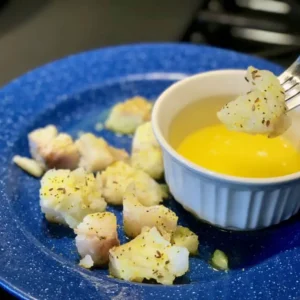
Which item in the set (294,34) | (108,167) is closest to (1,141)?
(108,167)

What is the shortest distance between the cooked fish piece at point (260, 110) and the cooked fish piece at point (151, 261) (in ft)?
0.59

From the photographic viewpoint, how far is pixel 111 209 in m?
0.90

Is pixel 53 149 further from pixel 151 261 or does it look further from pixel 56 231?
pixel 151 261

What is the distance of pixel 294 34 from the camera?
131 centimetres

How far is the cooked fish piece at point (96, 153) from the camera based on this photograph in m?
0.94

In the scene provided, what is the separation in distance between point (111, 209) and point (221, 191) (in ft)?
0.62

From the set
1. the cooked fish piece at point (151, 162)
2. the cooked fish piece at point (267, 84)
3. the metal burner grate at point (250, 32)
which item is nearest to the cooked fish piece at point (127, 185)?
the cooked fish piece at point (151, 162)

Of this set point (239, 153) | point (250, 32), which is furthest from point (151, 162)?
point (250, 32)

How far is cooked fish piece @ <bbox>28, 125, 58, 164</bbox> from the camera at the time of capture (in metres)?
0.96

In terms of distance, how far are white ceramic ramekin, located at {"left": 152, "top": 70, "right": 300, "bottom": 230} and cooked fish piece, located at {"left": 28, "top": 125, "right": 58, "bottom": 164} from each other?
20cm

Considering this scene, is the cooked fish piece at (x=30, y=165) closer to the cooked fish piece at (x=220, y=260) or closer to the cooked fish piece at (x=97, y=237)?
the cooked fish piece at (x=97, y=237)

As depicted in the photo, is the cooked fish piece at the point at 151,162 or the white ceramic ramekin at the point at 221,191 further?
the cooked fish piece at the point at 151,162

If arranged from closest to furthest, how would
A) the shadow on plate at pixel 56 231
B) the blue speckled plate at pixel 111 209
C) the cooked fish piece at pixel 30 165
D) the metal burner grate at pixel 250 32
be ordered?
the blue speckled plate at pixel 111 209 < the shadow on plate at pixel 56 231 < the cooked fish piece at pixel 30 165 < the metal burner grate at pixel 250 32

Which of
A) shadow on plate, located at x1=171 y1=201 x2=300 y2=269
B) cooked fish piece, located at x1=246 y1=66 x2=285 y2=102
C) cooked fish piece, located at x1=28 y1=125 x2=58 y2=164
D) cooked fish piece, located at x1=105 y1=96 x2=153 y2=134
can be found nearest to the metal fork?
cooked fish piece, located at x1=246 y1=66 x2=285 y2=102
